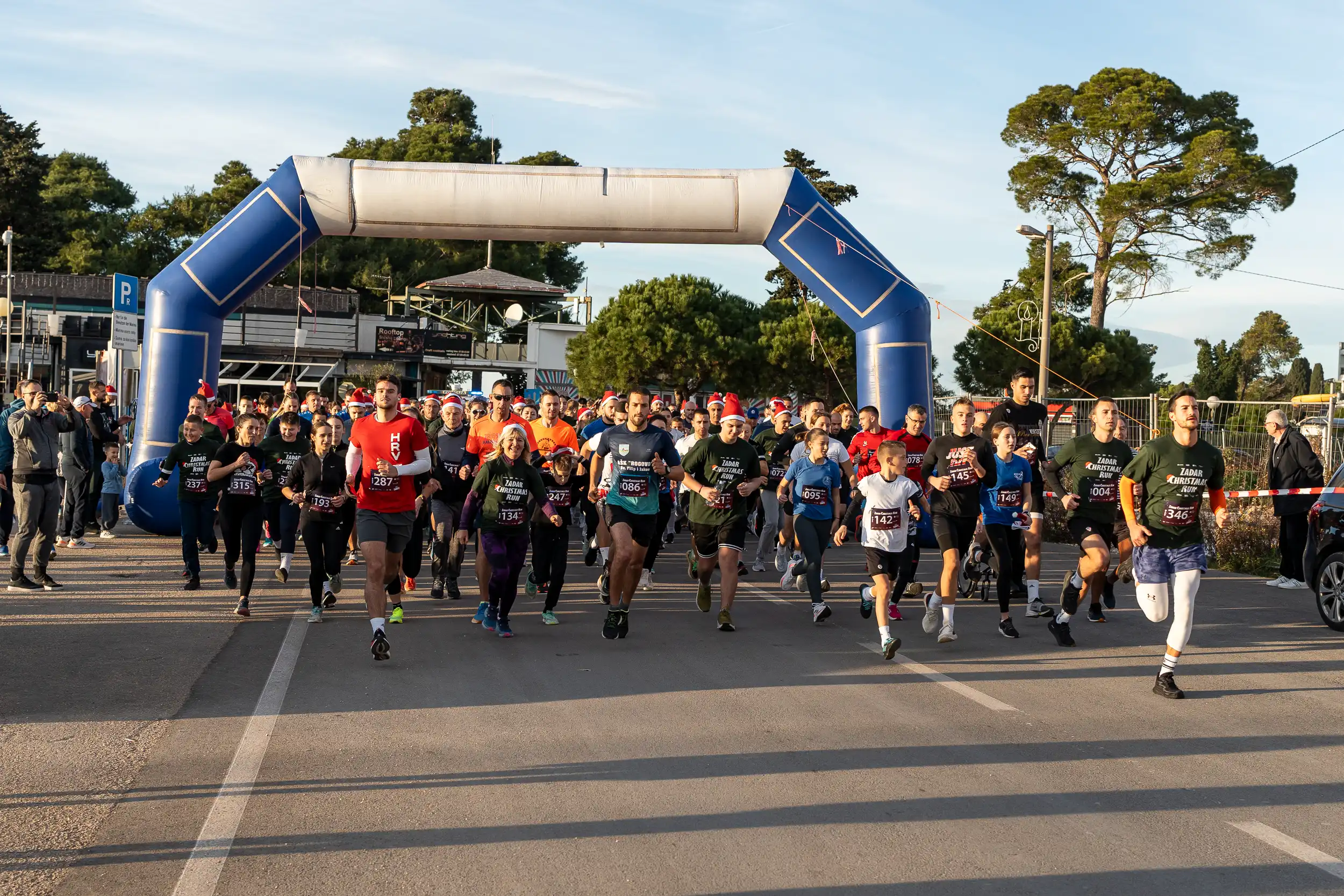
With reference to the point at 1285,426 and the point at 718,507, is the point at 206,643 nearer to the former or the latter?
the point at 718,507

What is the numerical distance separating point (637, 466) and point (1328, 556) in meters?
5.67

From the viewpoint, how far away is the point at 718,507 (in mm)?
10609

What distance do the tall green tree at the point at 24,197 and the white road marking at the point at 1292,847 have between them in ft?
210

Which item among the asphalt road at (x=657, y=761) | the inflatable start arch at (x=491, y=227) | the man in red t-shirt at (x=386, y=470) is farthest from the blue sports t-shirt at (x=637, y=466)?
the inflatable start arch at (x=491, y=227)

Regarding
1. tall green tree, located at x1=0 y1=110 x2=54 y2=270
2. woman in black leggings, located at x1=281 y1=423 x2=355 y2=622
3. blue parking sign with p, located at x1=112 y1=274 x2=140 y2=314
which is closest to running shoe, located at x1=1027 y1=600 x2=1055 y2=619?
woman in black leggings, located at x1=281 y1=423 x2=355 y2=622

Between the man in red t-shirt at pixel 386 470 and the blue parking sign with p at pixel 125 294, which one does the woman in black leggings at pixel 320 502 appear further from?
the blue parking sign with p at pixel 125 294

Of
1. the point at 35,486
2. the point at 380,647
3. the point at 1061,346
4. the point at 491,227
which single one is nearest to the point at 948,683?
the point at 380,647

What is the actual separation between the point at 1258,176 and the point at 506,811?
140 ft

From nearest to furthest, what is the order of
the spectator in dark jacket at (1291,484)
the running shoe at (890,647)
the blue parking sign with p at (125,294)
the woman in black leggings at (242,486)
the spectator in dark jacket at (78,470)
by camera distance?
the running shoe at (890,647) < the woman in black leggings at (242,486) < the spectator in dark jacket at (1291,484) < the spectator in dark jacket at (78,470) < the blue parking sign with p at (125,294)

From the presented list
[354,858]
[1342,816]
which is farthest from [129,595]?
[1342,816]

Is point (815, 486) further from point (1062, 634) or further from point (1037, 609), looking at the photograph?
point (1062, 634)

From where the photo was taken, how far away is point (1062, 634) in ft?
31.8

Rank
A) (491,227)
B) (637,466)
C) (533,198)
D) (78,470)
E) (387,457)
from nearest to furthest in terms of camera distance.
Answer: (387,457) < (637,466) < (78,470) < (533,198) < (491,227)

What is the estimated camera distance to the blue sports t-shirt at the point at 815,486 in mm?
10766
